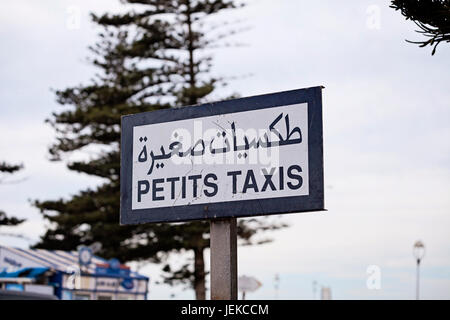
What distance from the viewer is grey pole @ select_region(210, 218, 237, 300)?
4.83 metres

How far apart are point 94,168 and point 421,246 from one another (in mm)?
14440

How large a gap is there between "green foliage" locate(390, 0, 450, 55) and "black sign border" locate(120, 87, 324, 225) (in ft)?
6.45

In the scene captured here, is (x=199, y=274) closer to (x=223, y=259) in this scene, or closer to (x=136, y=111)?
(x=136, y=111)

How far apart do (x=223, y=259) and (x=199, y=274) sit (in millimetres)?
24758

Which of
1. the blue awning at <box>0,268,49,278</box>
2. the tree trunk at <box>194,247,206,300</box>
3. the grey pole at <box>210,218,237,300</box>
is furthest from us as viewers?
the tree trunk at <box>194,247,206,300</box>

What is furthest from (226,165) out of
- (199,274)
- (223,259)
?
(199,274)

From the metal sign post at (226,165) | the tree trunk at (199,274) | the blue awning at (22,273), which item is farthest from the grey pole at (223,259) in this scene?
the tree trunk at (199,274)

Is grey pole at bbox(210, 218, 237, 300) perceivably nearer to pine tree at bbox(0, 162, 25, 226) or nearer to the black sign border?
the black sign border

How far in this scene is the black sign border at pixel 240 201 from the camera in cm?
466

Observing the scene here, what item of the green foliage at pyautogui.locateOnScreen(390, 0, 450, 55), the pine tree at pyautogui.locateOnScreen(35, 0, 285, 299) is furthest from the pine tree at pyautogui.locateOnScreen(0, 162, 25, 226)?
the green foliage at pyautogui.locateOnScreen(390, 0, 450, 55)

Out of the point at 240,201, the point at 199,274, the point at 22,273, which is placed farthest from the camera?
the point at 199,274

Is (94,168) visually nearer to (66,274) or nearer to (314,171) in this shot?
(66,274)

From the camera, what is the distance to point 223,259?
4.91 metres

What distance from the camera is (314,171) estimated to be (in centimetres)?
466
